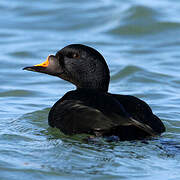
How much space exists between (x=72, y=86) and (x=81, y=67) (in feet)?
9.46

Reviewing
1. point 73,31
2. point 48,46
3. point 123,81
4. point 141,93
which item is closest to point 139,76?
point 123,81

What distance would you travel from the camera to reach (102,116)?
233 inches

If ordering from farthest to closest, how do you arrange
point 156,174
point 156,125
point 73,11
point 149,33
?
point 73,11, point 149,33, point 156,125, point 156,174

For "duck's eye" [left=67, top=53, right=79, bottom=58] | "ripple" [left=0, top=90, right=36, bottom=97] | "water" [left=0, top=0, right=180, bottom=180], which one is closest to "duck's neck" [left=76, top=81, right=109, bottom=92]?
"duck's eye" [left=67, top=53, right=79, bottom=58]

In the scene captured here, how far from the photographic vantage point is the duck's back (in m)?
5.90

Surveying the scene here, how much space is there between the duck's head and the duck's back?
→ 38 cm

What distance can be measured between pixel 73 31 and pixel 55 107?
268 inches

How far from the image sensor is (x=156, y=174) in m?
5.37

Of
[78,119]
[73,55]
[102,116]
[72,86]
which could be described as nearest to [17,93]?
[72,86]

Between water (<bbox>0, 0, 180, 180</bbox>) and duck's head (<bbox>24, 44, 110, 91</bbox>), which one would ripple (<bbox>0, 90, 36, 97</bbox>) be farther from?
duck's head (<bbox>24, 44, 110, 91</bbox>)

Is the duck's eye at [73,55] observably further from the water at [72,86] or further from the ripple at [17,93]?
the ripple at [17,93]

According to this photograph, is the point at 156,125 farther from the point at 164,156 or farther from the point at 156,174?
the point at 156,174

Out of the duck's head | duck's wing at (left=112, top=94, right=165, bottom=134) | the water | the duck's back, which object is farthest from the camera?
the duck's head

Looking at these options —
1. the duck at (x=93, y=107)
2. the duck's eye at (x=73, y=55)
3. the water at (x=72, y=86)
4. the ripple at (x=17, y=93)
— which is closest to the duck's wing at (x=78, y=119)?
the duck at (x=93, y=107)
